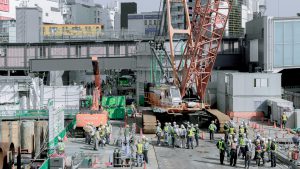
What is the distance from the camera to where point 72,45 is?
6203 cm

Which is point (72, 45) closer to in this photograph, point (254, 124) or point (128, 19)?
point (254, 124)

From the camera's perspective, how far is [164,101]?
4078cm

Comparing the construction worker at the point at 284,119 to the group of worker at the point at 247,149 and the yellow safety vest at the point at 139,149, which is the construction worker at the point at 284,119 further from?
the yellow safety vest at the point at 139,149

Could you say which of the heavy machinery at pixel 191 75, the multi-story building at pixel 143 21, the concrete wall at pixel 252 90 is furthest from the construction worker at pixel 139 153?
the multi-story building at pixel 143 21

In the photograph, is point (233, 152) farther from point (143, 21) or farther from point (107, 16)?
point (107, 16)

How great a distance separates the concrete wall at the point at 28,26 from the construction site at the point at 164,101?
19 cm

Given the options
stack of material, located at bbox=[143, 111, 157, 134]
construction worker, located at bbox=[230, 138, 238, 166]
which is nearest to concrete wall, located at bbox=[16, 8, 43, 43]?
stack of material, located at bbox=[143, 111, 157, 134]

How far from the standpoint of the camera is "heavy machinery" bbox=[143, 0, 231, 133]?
4062 cm

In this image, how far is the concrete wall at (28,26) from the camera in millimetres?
67562

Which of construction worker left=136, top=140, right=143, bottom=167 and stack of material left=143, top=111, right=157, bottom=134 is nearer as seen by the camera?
construction worker left=136, top=140, right=143, bottom=167

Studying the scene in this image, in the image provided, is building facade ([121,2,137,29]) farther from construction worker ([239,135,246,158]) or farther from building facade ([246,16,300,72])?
construction worker ([239,135,246,158])

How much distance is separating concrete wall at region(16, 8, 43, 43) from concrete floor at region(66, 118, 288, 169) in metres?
35.3

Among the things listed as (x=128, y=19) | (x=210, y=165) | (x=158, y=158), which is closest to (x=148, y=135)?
(x=158, y=158)

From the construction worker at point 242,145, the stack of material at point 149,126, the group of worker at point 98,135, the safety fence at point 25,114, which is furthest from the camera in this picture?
the safety fence at point 25,114
